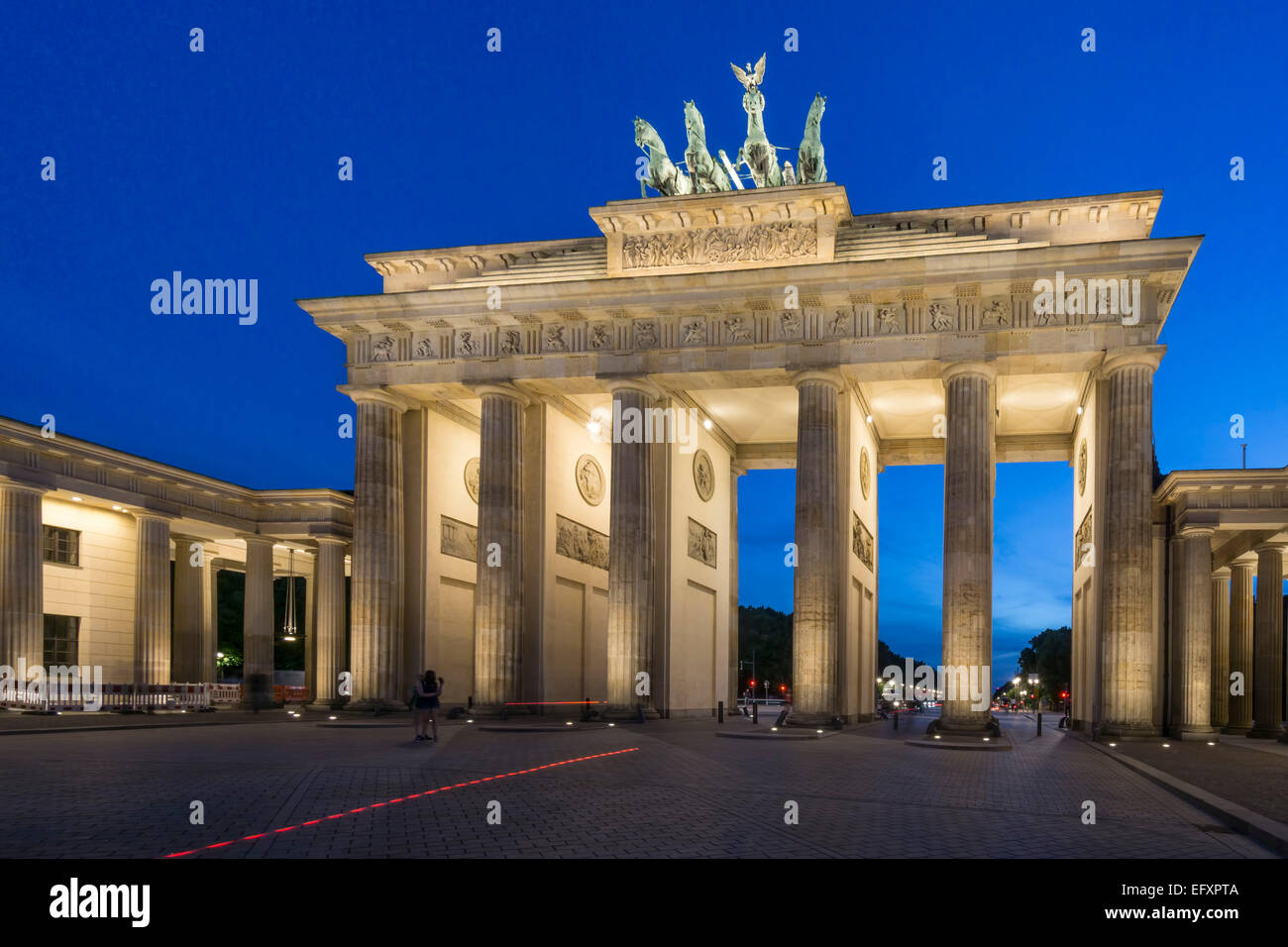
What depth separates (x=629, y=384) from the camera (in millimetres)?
34719

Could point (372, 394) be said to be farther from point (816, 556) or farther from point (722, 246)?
point (816, 556)

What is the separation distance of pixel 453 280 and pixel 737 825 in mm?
29826

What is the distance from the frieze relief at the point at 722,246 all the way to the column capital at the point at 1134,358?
9483mm

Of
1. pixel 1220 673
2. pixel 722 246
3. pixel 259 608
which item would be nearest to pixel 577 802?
pixel 722 246

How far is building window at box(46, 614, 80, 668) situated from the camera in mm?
40781

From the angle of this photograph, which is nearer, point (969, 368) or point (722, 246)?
point (969, 368)

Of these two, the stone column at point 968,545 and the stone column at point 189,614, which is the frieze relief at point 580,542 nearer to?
the stone column at point 968,545

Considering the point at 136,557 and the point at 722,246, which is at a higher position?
the point at 722,246

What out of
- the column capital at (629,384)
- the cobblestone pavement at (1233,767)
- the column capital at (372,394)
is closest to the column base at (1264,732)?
the cobblestone pavement at (1233,767)

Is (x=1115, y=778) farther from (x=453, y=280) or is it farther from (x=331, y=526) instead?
(x=331, y=526)

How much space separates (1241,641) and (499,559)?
26908mm

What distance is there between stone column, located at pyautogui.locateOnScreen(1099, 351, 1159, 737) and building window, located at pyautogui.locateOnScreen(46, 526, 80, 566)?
122 feet

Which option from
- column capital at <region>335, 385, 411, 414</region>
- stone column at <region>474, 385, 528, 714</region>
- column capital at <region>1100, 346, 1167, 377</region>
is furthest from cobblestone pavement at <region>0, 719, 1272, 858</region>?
column capital at <region>335, 385, 411, 414</region>

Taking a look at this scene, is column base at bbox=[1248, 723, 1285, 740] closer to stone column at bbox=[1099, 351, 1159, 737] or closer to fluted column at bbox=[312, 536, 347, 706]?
stone column at bbox=[1099, 351, 1159, 737]
